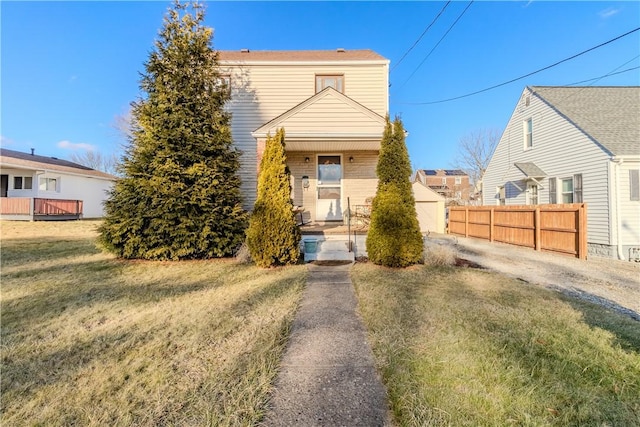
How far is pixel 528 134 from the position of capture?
13805 millimetres

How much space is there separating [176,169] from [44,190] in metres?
19.3

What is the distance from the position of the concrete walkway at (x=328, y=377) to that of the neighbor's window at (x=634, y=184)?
11.7 meters

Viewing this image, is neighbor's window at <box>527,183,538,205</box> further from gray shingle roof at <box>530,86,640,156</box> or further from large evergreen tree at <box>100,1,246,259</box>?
large evergreen tree at <box>100,1,246,259</box>

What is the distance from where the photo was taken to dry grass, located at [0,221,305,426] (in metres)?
1.96

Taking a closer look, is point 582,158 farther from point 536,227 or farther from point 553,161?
point 536,227

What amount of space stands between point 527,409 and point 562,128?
13879mm

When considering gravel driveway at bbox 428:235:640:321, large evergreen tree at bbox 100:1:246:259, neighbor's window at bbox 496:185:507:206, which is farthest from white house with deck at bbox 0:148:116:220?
neighbor's window at bbox 496:185:507:206

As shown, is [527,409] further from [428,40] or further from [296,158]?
[428,40]

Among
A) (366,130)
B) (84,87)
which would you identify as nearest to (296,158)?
(366,130)

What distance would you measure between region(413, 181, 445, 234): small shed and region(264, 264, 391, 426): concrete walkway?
38.3ft

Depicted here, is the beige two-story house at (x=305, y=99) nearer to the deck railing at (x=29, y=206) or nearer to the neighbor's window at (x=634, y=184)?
the neighbor's window at (x=634, y=184)

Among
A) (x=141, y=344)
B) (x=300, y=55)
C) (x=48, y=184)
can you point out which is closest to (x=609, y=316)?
(x=141, y=344)

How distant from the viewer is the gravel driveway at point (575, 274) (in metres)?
4.98

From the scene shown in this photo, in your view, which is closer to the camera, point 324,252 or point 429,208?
point 324,252
